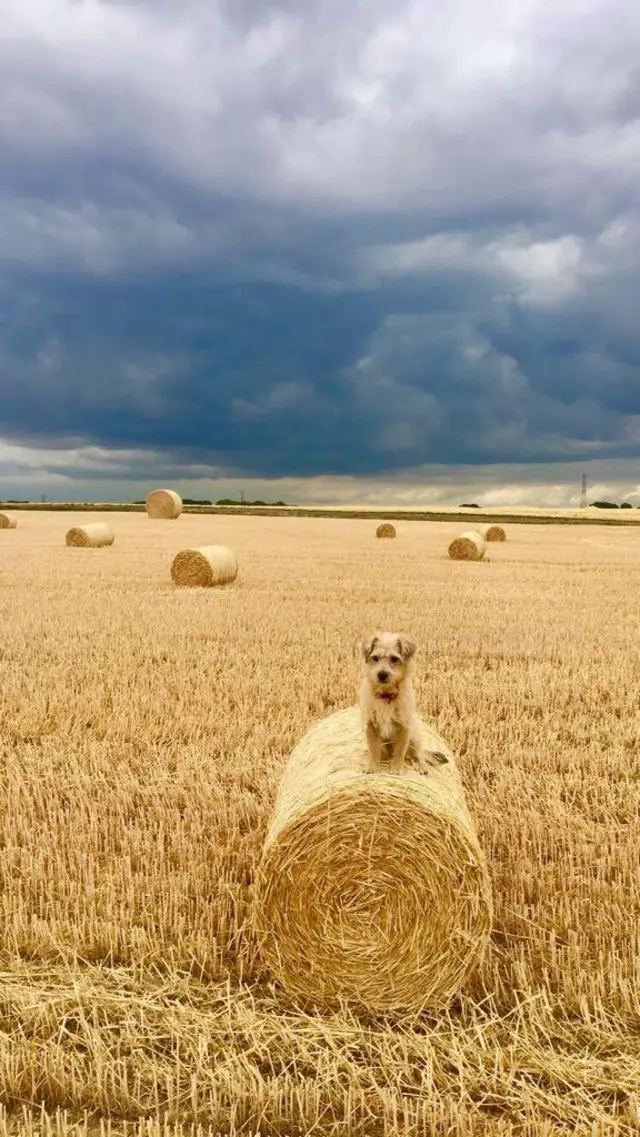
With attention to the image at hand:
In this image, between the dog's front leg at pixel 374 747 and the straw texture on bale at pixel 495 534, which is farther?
the straw texture on bale at pixel 495 534

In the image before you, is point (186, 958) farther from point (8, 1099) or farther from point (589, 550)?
point (589, 550)

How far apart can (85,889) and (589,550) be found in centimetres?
3390

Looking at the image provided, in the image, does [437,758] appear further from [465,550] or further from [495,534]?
[495,534]

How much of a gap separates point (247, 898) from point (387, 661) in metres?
1.78

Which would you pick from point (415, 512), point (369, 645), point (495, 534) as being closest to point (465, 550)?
point (495, 534)

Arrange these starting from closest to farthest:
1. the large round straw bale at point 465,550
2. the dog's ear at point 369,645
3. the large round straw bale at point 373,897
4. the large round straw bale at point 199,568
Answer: the large round straw bale at point 373,897 → the dog's ear at point 369,645 → the large round straw bale at point 199,568 → the large round straw bale at point 465,550

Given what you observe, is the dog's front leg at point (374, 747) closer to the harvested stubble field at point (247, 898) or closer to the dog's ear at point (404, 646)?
the dog's ear at point (404, 646)

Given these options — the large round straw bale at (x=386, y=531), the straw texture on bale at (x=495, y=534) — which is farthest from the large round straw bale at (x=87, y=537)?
the straw texture on bale at (x=495, y=534)

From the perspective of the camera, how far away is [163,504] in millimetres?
53250

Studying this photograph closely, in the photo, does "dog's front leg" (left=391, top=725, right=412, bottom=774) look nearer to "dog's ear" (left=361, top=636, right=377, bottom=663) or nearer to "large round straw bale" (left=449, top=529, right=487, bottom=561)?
"dog's ear" (left=361, top=636, right=377, bottom=663)

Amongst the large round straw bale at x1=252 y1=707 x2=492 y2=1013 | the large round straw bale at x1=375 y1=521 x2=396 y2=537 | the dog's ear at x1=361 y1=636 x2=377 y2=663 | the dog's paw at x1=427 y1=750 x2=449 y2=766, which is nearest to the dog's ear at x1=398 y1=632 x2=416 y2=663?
the dog's ear at x1=361 y1=636 x2=377 y2=663

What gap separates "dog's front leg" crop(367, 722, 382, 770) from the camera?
4.83m

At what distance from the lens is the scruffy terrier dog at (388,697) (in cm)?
464

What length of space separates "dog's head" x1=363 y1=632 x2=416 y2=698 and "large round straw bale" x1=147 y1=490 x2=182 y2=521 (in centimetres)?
4937
